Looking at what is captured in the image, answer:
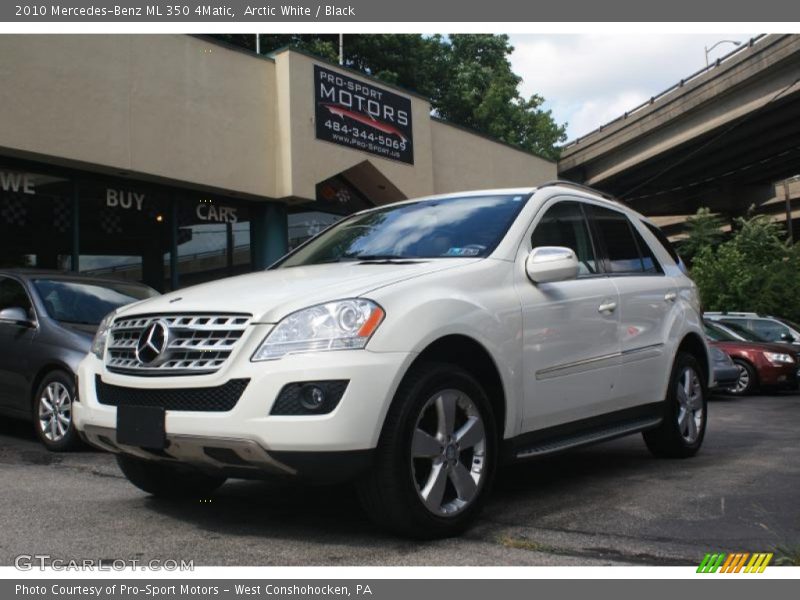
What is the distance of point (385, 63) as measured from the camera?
3250 cm

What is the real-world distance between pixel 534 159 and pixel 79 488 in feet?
69.7

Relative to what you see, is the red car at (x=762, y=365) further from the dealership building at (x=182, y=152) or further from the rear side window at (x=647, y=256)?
the rear side window at (x=647, y=256)

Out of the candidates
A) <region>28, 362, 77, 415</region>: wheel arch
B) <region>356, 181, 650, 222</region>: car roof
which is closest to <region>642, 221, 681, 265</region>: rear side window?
<region>356, 181, 650, 222</region>: car roof

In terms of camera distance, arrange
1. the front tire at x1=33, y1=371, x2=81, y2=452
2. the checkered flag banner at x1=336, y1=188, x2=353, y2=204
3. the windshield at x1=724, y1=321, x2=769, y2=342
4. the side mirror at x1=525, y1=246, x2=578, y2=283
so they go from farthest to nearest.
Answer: the checkered flag banner at x1=336, y1=188, x2=353, y2=204
the windshield at x1=724, y1=321, x2=769, y2=342
the front tire at x1=33, y1=371, x2=81, y2=452
the side mirror at x1=525, y1=246, x2=578, y2=283

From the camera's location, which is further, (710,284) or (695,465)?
(710,284)

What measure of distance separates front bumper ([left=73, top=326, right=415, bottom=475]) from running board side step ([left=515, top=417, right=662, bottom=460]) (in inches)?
44.7

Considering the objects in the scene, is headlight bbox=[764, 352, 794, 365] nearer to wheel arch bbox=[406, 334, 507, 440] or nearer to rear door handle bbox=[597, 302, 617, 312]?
rear door handle bbox=[597, 302, 617, 312]

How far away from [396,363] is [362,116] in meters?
15.0

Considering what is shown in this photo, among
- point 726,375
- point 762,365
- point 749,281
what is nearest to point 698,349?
point 726,375

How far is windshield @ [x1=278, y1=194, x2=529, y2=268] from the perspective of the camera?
4.64m

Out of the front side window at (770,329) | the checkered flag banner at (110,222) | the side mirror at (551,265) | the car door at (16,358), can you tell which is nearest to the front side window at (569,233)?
the side mirror at (551,265)

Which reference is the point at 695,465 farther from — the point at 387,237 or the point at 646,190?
the point at 646,190

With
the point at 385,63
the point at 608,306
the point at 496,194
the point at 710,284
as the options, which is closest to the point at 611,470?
the point at 608,306

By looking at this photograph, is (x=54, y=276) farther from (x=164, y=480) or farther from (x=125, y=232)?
(x=125, y=232)
